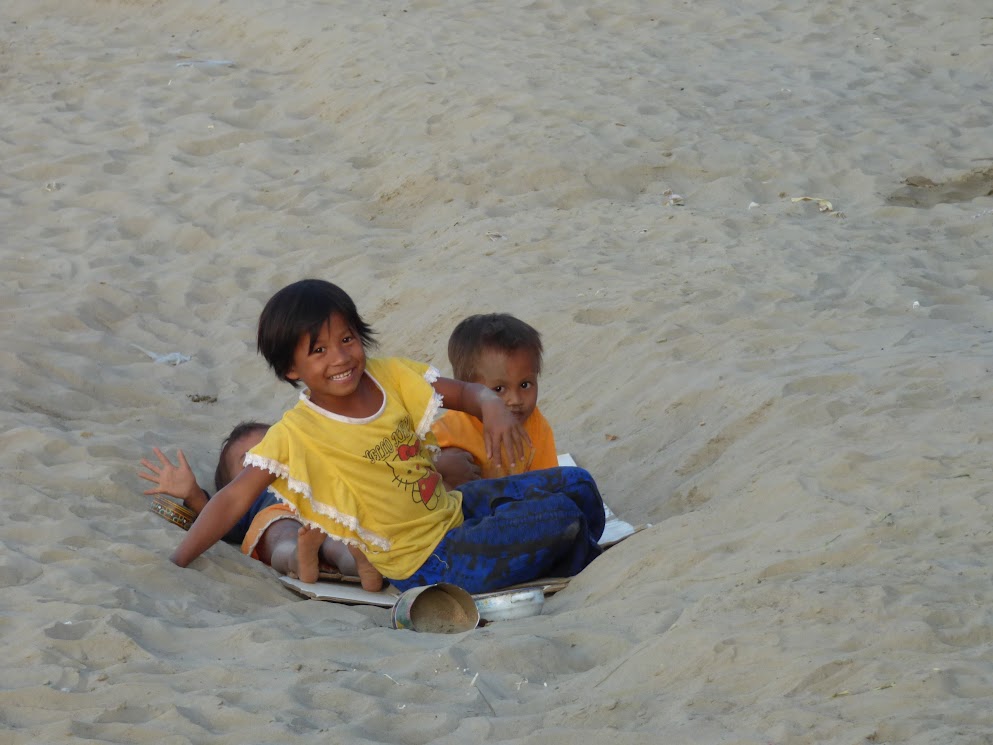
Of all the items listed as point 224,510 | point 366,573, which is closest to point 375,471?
point 366,573

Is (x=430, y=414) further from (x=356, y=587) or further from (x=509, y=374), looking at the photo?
(x=356, y=587)

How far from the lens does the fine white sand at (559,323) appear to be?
3.06 meters

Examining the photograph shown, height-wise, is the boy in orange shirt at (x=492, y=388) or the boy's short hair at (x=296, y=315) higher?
the boy's short hair at (x=296, y=315)

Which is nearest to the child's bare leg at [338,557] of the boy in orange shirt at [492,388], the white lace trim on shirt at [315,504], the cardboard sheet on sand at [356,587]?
the cardboard sheet on sand at [356,587]

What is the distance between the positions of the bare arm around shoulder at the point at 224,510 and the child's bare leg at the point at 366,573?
0.43 m

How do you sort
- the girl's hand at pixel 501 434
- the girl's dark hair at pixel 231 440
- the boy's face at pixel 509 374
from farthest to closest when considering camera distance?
the girl's dark hair at pixel 231 440 < the boy's face at pixel 509 374 < the girl's hand at pixel 501 434

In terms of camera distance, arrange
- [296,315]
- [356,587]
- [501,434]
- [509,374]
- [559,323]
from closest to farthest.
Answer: [296,315] → [501,434] → [356,587] → [509,374] → [559,323]

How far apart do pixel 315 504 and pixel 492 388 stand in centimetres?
95

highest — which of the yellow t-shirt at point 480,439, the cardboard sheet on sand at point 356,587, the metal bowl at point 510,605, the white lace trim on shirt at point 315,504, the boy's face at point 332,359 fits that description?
the boy's face at point 332,359

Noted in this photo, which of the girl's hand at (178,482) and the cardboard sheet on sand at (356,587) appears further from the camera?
the girl's hand at (178,482)

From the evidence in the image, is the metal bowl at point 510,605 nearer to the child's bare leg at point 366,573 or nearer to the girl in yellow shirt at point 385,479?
the girl in yellow shirt at point 385,479

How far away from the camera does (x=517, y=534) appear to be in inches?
164

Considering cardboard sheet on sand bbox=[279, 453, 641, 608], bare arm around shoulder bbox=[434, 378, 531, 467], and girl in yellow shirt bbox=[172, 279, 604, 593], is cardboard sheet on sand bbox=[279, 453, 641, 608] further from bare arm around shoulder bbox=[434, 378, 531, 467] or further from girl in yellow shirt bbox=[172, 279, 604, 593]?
bare arm around shoulder bbox=[434, 378, 531, 467]

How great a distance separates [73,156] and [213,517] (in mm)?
5804
